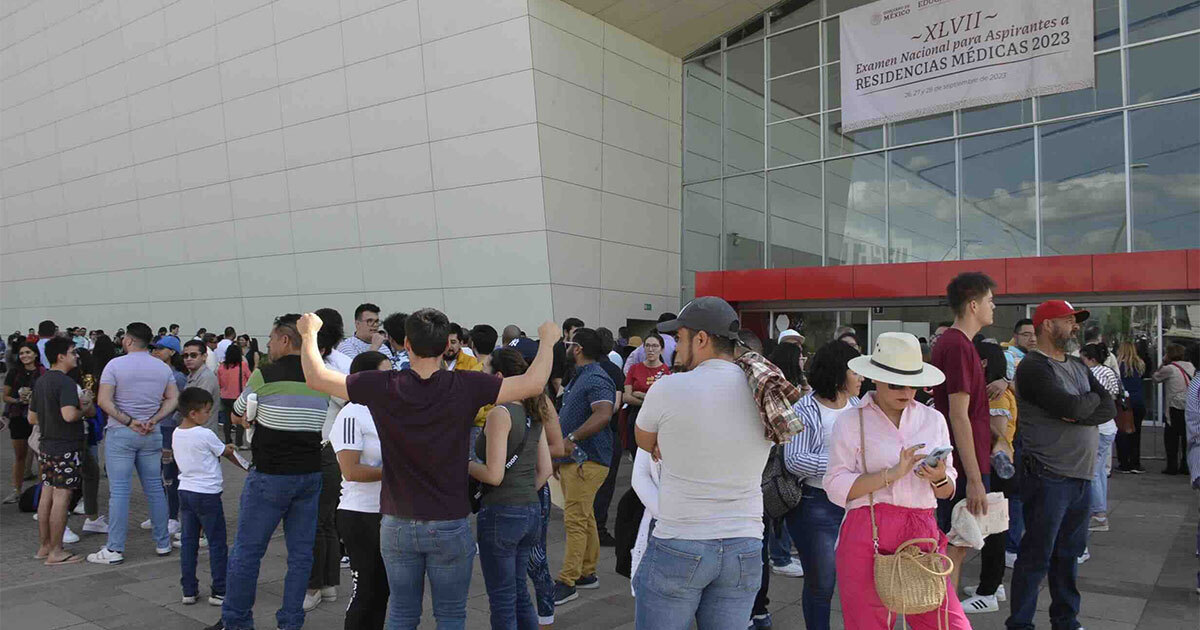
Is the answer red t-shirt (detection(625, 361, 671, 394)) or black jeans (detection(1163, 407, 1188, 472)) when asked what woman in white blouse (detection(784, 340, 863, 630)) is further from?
black jeans (detection(1163, 407, 1188, 472))

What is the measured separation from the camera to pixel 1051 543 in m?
4.54

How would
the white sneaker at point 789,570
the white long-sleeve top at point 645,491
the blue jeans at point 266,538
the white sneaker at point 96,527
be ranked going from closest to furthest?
the white long-sleeve top at point 645,491, the blue jeans at point 266,538, the white sneaker at point 789,570, the white sneaker at point 96,527

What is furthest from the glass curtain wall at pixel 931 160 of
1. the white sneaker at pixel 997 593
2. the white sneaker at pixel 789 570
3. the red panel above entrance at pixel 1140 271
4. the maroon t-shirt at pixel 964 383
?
the maroon t-shirt at pixel 964 383

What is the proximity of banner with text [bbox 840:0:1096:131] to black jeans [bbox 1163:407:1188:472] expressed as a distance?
6471 mm

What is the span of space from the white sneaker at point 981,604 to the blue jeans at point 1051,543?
0.74 metres

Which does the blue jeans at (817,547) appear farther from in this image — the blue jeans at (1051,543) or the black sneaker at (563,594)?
the black sneaker at (563,594)

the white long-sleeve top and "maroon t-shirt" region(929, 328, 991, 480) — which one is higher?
"maroon t-shirt" region(929, 328, 991, 480)

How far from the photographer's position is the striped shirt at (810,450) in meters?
4.34

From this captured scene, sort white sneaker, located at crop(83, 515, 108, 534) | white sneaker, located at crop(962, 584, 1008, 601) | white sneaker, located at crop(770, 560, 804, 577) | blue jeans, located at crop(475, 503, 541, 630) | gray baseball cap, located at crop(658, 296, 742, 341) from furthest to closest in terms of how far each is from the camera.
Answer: white sneaker, located at crop(83, 515, 108, 534), white sneaker, located at crop(770, 560, 804, 577), white sneaker, located at crop(962, 584, 1008, 601), blue jeans, located at crop(475, 503, 541, 630), gray baseball cap, located at crop(658, 296, 742, 341)

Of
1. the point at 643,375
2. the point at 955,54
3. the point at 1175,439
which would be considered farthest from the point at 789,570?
the point at 955,54

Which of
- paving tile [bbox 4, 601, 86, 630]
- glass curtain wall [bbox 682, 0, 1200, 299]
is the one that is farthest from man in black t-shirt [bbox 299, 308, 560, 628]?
glass curtain wall [bbox 682, 0, 1200, 299]

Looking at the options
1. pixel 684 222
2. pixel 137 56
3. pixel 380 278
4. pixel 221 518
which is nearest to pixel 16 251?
pixel 137 56

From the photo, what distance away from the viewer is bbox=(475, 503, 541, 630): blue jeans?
166 inches

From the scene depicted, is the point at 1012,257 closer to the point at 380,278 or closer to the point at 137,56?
the point at 380,278
